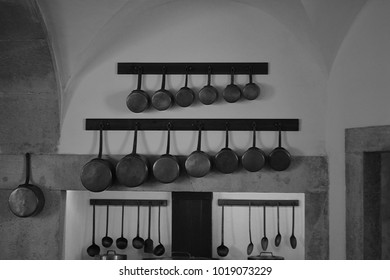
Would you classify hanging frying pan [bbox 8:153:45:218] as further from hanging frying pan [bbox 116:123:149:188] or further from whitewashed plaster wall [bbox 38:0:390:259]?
hanging frying pan [bbox 116:123:149:188]

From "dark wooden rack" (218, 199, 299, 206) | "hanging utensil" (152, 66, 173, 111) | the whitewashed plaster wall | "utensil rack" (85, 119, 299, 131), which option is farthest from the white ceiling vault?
"dark wooden rack" (218, 199, 299, 206)

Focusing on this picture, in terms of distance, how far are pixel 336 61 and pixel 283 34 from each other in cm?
47

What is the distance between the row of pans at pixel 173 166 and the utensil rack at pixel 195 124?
182 millimetres

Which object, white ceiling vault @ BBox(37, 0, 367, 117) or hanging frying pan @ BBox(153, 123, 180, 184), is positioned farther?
hanging frying pan @ BBox(153, 123, 180, 184)

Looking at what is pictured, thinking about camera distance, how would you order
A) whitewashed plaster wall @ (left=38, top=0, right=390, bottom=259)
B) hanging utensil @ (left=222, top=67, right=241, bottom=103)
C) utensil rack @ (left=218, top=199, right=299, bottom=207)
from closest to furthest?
whitewashed plaster wall @ (left=38, top=0, right=390, bottom=259) < hanging utensil @ (left=222, top=67, right=241, bottom=103) < utensil rack @ (left=218, top=199, right=299, bottom=207)

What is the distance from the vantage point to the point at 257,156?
13.8 feet

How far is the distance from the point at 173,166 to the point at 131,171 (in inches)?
12.4

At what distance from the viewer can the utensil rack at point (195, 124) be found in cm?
430

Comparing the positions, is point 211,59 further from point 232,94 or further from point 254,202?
point 254,202

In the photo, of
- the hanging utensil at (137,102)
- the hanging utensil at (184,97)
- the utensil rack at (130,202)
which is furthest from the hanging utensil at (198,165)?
the utensil rack at (130,202)

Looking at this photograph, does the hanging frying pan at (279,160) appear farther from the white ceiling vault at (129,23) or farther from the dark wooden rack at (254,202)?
the dark wooden rack at (254,202)

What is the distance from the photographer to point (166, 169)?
423 centimetres

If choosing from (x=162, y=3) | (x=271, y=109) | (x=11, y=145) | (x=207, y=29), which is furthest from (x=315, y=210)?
(x=11, y=145)

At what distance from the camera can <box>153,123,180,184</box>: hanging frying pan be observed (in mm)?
4215
